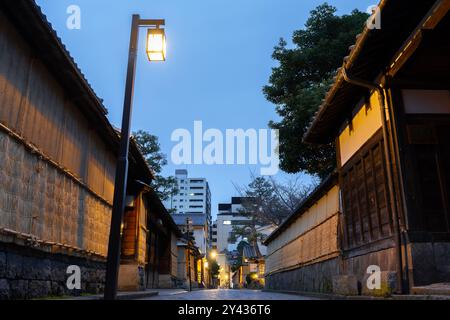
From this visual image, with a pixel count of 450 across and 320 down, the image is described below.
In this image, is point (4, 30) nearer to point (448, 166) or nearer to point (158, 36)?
point (158, 36)

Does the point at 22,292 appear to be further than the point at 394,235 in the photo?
No

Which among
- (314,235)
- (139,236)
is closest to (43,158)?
(139,236)

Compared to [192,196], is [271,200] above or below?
below

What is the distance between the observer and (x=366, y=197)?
11.6 meters

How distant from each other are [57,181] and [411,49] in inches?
339

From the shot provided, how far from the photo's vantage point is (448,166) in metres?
9.38

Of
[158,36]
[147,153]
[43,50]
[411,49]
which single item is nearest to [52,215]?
[43,50]

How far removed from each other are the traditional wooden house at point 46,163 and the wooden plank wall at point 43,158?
0.02 metres

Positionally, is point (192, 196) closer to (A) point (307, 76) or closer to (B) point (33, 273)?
(A) point (307, 76)

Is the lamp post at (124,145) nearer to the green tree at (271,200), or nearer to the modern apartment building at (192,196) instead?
the green tree at (271,200)

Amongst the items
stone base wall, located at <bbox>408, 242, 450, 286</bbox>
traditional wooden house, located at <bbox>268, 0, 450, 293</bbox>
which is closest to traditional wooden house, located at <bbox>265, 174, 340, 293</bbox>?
traditional wooden house, located at <bbox>268, 0, 450, 293</bbox>

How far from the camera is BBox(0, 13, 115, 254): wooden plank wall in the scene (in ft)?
25.3

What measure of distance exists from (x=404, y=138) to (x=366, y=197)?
8.86 ft

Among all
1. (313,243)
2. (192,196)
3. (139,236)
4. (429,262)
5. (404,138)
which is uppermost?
(192,196)
